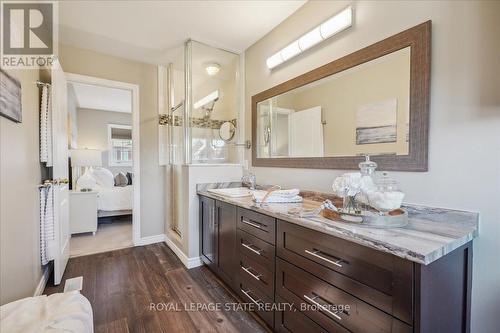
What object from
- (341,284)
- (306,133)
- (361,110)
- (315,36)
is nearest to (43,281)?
(341,284)

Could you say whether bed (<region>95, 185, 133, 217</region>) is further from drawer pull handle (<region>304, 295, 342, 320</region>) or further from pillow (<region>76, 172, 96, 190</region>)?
drawer pull handle (<region>304, 295, 342, 320</region>)

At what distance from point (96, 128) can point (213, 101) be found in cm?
474

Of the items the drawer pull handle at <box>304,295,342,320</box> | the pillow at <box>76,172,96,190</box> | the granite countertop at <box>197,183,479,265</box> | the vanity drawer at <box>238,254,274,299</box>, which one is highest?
the granite countertop at <box>197,183,479,265</box>

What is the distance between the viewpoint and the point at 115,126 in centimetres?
632

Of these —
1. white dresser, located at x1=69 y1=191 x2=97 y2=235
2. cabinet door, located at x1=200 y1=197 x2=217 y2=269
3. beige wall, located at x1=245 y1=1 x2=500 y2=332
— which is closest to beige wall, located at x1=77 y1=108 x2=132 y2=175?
white dresser, located at x1=69 y1=191 x2=97 y2=235

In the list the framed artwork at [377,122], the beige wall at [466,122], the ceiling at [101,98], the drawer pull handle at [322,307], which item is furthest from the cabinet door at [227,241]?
the ceiling at [101,98]

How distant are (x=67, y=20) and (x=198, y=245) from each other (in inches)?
102

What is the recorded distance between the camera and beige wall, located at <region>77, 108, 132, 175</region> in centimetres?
591

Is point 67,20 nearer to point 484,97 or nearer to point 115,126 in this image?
point 484,97

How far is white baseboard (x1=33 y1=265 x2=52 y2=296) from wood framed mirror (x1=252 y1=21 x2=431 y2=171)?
229 centimetres

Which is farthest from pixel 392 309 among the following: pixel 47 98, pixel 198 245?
pixel 47 98

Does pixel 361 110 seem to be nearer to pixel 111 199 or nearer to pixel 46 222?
pixel 46 222

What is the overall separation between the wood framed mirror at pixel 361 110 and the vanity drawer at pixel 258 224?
0.64 metres

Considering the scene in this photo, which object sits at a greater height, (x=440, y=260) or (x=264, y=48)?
(x=264, y=48)
